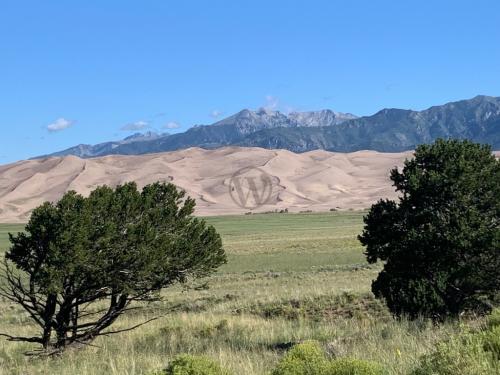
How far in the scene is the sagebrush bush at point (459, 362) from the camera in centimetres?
447

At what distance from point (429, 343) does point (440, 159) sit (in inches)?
216

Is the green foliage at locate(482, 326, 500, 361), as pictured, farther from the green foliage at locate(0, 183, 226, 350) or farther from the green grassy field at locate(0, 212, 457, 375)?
the green foliage at locate(0, 183, 226, 350)

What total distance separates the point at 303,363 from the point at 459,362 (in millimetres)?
1254

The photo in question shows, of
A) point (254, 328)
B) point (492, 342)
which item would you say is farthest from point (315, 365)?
point (254, 328)

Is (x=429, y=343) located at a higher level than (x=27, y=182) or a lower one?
lower

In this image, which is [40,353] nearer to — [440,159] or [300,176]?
[440,159]

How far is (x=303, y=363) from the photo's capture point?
517 centimetres

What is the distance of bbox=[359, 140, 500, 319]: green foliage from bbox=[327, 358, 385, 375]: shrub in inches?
265

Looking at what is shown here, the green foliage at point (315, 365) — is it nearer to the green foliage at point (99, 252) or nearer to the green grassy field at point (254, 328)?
the green grassy field at point (254, 328)

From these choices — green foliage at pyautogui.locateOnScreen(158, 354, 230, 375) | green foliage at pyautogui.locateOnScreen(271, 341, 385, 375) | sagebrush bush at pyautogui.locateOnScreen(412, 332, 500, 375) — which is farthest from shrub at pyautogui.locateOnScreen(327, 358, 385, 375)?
green foliage at pyautogui.locateOnScreen(158, 354, 230, 375)

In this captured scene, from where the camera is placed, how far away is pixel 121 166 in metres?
162

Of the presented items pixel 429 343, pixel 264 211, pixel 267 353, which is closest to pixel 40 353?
pixel 267 353

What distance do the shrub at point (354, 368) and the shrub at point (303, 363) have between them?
0.09m

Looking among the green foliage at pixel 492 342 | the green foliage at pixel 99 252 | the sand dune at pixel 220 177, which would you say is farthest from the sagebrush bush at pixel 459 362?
the sand dune at pixel 220 177
